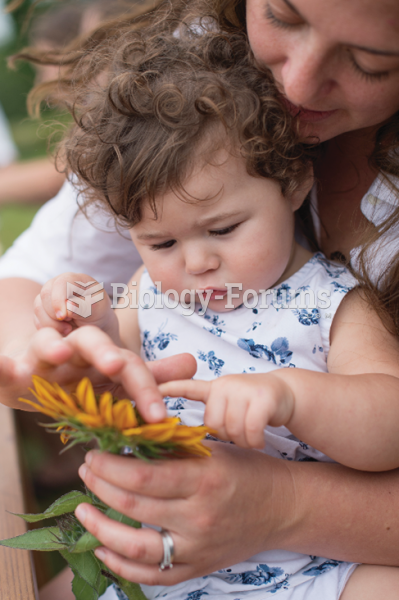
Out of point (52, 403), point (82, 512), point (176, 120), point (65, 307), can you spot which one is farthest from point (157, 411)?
point (176, 120)

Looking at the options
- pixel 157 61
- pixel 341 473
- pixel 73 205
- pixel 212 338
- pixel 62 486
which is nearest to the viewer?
pixel 341 473

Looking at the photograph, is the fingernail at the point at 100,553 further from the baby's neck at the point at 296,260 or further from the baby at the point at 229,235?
the baby's neck at the point at 296,260

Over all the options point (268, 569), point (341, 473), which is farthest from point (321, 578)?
point (341, 473)

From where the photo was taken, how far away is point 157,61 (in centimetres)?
116

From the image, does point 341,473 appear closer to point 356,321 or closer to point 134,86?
point 356,321

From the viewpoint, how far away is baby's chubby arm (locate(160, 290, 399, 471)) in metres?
0.79

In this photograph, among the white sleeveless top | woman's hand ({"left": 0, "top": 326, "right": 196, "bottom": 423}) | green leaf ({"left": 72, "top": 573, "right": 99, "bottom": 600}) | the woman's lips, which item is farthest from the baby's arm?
the woman's lips

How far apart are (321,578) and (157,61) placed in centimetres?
114

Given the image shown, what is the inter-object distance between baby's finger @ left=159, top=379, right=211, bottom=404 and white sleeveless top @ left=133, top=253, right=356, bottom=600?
332 mm

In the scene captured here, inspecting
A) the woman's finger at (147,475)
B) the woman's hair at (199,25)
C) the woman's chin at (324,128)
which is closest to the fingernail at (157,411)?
the woman's finger at (147,475)

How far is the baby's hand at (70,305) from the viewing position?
3.31 feet

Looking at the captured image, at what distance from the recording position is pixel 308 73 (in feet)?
2.99

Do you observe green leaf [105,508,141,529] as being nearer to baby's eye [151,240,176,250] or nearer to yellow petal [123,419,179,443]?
yellow petal [123,419,179,443]

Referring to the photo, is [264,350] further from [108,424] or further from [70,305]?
[108,424]
